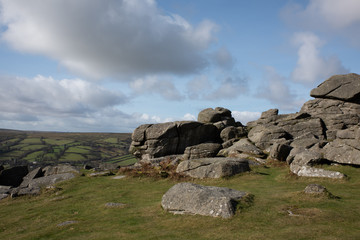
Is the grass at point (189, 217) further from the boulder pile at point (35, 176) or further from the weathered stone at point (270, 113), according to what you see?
the weathered stone at point (270, 113)

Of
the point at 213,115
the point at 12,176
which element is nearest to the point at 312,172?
the point at 213,115

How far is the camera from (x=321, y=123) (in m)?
46.0

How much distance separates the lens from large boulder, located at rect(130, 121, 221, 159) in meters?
44.5

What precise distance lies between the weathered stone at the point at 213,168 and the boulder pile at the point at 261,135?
0.41 feet

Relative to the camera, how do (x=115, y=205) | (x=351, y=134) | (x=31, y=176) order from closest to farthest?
1. (x=115, y=205)
2. (x=351, y=134)
3. (x=31, y=176)

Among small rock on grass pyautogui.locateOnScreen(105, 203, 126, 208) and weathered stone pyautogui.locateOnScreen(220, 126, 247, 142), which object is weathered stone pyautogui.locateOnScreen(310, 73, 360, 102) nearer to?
weathered stone pyautogui.locateOnScreen(220, 126, 247, 142)

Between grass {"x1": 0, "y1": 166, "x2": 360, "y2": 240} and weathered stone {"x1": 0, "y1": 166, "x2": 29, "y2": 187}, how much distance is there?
42.7ft

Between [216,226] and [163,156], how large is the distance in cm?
3200

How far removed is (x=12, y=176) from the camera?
38.2m

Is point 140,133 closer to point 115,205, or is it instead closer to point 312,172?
point 115,205

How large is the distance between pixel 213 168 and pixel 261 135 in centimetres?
1925

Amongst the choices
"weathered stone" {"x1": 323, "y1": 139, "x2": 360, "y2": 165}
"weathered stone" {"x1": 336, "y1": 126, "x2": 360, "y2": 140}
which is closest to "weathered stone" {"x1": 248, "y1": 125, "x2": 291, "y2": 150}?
"weathered stone" {"x1": 336, "y1": 126, "x2": 360, "y2": 140}

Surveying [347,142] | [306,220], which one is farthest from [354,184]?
[306,220]

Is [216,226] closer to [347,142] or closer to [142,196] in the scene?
[142,196]
